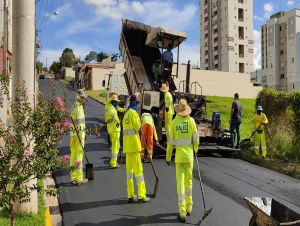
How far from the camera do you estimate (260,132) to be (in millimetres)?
13578

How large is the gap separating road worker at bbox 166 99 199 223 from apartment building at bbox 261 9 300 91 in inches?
3215

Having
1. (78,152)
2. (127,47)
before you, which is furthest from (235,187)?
(127,47)

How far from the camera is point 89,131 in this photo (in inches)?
249

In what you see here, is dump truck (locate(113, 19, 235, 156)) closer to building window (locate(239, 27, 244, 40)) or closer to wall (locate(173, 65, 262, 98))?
wall (locate(173, 65, 262, 98))

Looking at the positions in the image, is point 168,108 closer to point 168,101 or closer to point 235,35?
point 168,101

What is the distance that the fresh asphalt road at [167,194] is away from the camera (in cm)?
712

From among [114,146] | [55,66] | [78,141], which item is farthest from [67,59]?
[78,141]

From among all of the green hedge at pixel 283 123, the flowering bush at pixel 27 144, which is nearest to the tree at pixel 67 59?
the green hedge at pixel 283 123

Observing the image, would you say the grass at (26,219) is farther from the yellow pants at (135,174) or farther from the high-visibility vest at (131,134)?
the high-visibility vest at (131,134)

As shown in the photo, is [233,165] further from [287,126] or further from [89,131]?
[89,131]

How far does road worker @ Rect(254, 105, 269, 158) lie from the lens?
44.1 feet

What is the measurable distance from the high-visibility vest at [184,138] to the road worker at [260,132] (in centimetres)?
666

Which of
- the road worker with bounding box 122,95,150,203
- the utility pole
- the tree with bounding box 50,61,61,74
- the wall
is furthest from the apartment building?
the utility pole

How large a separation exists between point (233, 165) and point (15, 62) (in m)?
7.38
